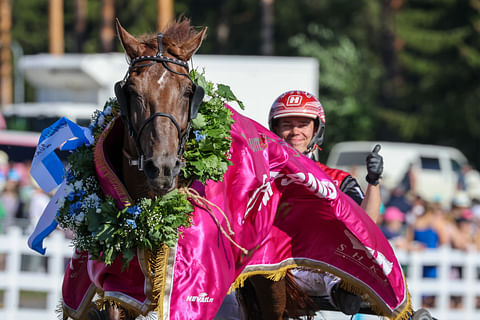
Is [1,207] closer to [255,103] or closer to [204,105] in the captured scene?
[255,103]

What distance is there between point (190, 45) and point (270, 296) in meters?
2.00

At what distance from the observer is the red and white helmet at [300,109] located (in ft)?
20.2

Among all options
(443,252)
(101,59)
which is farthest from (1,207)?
(443,252)

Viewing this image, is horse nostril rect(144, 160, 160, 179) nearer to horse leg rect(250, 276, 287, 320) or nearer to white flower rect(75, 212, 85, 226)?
white flower rect(75, 212, 85, 226)

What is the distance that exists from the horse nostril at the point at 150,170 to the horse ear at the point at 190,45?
68 centimetres

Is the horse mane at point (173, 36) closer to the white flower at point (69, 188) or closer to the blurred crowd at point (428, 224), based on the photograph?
the white flower at point (69, 188)

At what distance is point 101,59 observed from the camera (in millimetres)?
15500

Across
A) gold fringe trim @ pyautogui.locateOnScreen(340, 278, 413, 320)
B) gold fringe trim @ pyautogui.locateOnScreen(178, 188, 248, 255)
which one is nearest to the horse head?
gold fringe trim @ pyautogui.locateOnScreen(178, 188, 248, 255)

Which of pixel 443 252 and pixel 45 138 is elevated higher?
pixel 45 138

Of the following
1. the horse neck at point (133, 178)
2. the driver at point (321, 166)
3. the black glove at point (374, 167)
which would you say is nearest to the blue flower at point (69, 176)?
the horse neck at point (133, 178)

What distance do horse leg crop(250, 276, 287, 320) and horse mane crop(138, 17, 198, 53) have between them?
1.84 metres

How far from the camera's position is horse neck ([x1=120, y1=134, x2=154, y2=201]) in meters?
4.29

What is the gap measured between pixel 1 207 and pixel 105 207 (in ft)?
29.3

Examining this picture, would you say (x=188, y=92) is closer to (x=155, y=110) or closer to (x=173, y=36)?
(x=155, y=110)
